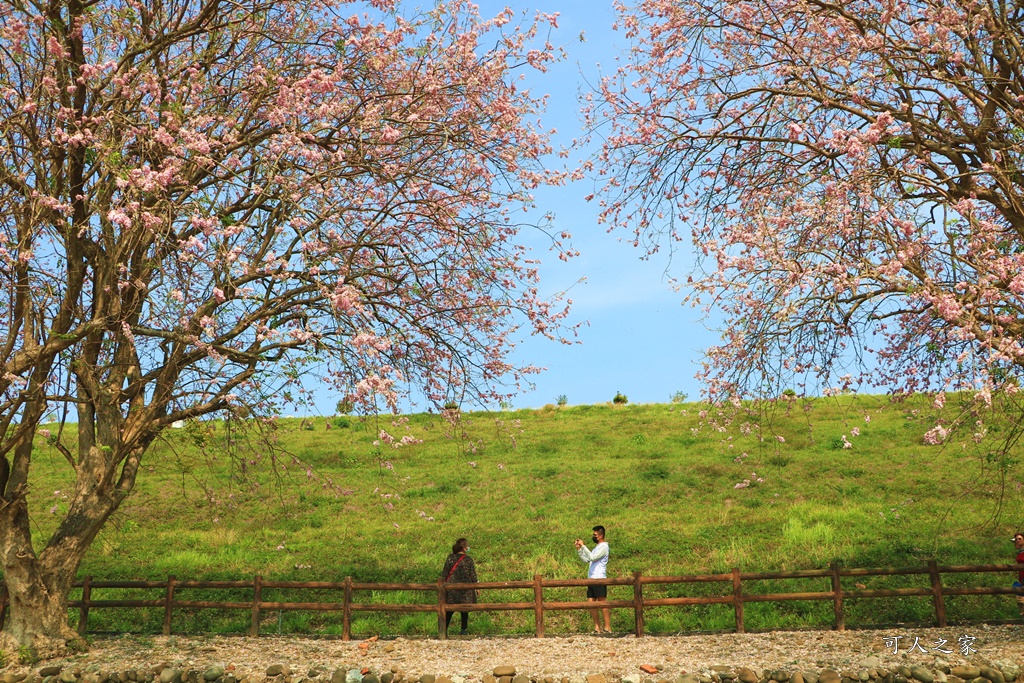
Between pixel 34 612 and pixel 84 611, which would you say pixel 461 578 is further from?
pixel 84 611

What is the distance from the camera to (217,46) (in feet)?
48.1

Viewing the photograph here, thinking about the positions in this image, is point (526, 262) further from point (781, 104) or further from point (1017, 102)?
point (1017, 102)

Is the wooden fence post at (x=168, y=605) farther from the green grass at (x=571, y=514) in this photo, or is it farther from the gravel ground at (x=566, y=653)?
the green grass at (x=571, y=514)

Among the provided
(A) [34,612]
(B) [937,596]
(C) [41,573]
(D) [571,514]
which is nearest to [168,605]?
(A) [34,612]

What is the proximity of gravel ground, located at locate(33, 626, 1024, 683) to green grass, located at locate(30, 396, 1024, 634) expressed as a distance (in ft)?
6.40

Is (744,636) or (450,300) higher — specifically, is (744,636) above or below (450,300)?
below

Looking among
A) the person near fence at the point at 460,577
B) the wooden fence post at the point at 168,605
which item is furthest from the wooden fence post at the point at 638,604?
the wooden fence post at the point at 168,605

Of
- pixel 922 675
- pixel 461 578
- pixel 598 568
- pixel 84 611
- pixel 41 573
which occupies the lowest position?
pixel 922 675

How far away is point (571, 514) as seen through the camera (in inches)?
1015

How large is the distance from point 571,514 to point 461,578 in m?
9.75

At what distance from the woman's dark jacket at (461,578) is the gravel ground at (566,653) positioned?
78 centimetres

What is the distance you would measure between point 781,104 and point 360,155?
7.94 meters

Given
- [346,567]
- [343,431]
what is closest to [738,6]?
[346,567]

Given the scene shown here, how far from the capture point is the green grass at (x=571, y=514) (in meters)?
18.6
